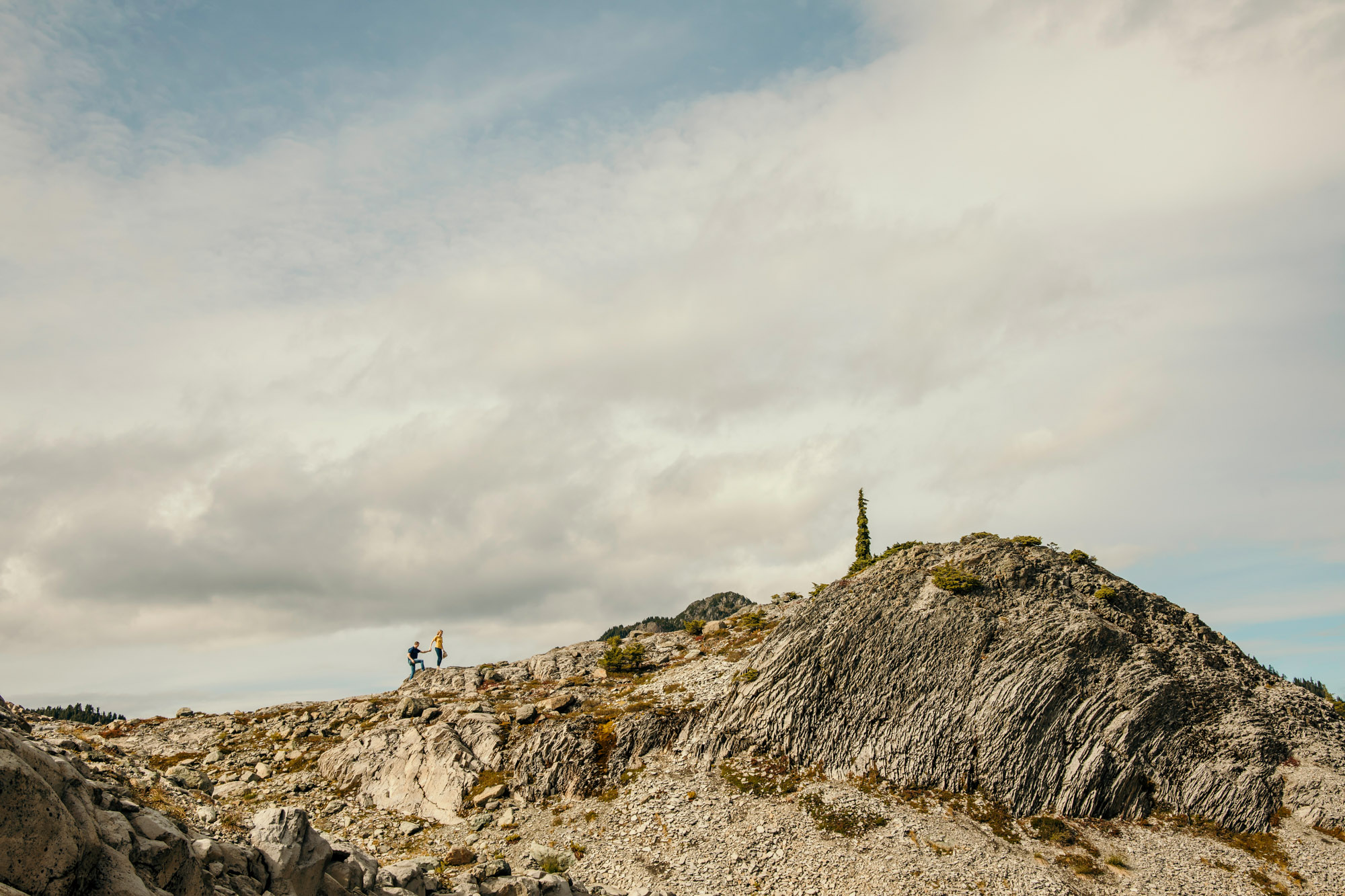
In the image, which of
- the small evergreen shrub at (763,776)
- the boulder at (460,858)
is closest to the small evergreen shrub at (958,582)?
the small evergreen shrub at (763,776)

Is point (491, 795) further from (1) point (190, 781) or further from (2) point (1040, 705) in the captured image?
(2) point (1040, 705)

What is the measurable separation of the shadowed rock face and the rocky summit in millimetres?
180

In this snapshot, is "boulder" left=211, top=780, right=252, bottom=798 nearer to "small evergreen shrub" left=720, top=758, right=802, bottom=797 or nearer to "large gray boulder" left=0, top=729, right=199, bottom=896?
"small evergreen shrub" left=720, top=758, right=802, bottom=797

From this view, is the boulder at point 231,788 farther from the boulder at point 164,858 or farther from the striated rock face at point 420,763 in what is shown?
the boulder at point 164,858

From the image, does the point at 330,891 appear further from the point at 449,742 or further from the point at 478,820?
the point at 449,742

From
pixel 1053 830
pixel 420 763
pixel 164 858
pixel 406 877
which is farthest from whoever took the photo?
pixel 420 763

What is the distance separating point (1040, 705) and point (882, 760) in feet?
41.5

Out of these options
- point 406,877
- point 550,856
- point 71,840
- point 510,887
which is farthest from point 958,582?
point 71,840

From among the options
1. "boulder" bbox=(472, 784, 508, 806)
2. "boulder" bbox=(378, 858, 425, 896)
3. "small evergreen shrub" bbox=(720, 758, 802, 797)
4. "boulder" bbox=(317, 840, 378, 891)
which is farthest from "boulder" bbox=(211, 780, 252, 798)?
"small evergreen shrub" bbox=(720, 758, 802, 797)

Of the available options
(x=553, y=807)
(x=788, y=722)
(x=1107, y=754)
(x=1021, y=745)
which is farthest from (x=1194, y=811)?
(x=553, y=807)

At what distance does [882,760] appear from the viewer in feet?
179

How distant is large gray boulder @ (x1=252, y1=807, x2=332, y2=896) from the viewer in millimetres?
24375

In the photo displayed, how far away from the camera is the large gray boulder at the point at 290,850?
960 inches

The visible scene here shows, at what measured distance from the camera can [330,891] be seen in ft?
85.0
